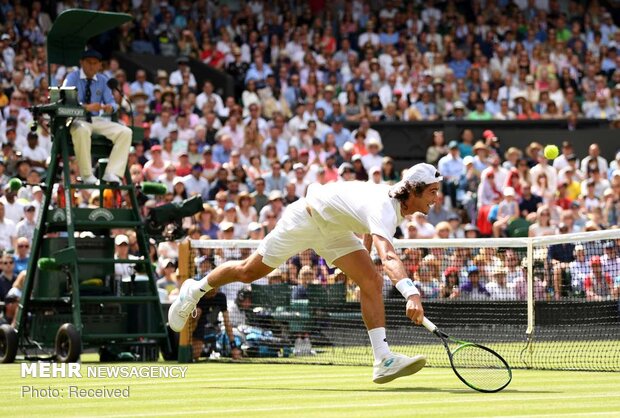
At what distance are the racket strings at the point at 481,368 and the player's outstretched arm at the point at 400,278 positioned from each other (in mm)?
741

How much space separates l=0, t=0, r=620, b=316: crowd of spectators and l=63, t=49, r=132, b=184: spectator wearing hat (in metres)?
0.67

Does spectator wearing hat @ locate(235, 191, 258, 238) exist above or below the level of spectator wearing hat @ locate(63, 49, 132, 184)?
below

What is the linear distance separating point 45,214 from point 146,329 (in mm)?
1715

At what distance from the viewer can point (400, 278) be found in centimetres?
870

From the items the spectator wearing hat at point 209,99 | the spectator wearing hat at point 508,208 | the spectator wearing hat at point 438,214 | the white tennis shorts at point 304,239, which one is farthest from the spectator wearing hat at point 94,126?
the spectator wearing hat at point 209,99

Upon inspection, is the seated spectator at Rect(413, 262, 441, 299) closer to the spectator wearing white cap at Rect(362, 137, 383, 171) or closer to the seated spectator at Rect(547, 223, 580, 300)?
the seated spectator at Rect(547, 223, 580, 300)

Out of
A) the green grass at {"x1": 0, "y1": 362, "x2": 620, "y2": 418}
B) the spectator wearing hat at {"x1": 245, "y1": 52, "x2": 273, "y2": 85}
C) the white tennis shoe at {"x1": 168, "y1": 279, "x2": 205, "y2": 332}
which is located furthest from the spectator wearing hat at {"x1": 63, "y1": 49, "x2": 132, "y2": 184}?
the spectator wearing hat at {"x1": 245, "y1": 52, "x2": 273, "y2": 85}

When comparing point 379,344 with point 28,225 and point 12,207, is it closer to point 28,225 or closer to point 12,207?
point 28,225

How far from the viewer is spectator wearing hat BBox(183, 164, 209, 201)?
2128cm

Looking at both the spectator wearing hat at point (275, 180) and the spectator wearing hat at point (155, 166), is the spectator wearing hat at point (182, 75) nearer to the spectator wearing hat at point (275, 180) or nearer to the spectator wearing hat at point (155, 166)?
the spectator wearing hat at point (275, 180)

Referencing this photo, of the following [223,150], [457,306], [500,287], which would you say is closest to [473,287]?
[500,287]

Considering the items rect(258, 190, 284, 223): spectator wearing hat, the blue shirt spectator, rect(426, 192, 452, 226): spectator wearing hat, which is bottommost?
rect(426, 192, 452, 226): spectator wearing hat

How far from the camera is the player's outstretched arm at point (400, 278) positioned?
8375mm

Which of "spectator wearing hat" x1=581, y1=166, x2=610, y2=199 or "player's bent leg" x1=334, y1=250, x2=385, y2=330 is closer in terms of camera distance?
"player's bent leg" x1=334, y1=250, x2=385, y2=330
